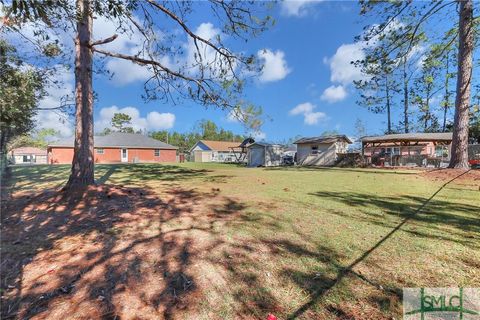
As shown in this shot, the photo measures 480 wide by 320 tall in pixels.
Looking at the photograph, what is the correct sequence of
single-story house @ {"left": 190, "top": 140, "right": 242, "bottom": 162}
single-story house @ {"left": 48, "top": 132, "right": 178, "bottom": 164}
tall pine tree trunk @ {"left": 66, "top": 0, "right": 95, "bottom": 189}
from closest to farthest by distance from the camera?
1. tall pine tree trunk @ {"left": 66, "top": 0, "right": 95, "bottom": 189}
2. single-story house @ {"left": 48, "top": 132, "right": 178, "bottom": 164}
3. single-story house @ {"left": 190, "top": 140, "right": 242, "bottom": 162}

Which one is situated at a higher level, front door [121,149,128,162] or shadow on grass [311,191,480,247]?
front door [121,149,128,162]

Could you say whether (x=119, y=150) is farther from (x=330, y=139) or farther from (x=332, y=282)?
(x=332, y=282)

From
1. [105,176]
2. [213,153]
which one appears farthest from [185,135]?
[105,176]

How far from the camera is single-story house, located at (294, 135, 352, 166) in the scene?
26.1 meters

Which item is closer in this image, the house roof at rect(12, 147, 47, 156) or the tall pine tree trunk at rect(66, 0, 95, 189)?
the tall pine tree trunk at rect(66, 0, 95, 189)

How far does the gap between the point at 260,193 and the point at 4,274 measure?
507 cm

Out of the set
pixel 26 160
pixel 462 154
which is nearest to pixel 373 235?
pixel 462 154

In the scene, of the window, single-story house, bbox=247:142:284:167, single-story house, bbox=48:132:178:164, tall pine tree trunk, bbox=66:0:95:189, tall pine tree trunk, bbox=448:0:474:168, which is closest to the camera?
tall pine tree trunk, bbox=66:0:95:189

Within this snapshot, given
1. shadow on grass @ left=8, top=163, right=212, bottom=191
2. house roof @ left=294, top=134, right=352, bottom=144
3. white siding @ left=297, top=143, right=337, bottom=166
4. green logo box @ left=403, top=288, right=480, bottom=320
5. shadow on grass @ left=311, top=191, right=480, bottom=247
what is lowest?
green logo box @ left=403, top=288, right=480, bottom=320

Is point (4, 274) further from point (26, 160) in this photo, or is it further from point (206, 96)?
point (26, 160)

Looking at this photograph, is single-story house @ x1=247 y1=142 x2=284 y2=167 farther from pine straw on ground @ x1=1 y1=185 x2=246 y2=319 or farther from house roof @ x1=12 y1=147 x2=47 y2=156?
house roof @ x1=12 y1=147 x2=47 y2=156

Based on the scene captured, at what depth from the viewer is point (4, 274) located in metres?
2.71

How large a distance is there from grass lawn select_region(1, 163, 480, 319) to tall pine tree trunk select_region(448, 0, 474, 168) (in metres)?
7.17

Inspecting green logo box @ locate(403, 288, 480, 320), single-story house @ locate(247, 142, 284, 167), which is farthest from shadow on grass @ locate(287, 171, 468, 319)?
single-story house @ locate(247, 142, 284, 167)
